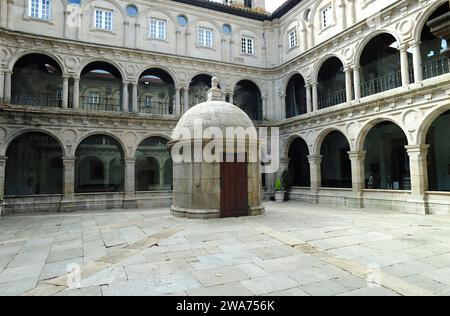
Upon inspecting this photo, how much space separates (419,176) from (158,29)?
17747 mm

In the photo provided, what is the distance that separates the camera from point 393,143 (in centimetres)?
1784

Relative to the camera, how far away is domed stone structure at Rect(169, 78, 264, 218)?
34.5 ft

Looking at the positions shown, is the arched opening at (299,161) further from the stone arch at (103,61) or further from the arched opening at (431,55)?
the stone arch at (103,61)

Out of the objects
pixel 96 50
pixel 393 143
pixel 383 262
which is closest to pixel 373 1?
pixel 393 143

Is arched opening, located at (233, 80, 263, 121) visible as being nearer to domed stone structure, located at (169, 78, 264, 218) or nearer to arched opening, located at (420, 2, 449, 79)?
arched opening, located at (420, 2, 449, 79)

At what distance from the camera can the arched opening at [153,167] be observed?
2446 cm

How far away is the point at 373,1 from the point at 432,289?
50.4 ft

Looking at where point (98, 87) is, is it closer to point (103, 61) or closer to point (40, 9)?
point (103, 61)

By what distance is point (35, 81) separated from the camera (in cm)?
1972

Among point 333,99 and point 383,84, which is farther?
point 333,99

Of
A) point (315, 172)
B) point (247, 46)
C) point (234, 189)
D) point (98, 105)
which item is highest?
point (247, 46)

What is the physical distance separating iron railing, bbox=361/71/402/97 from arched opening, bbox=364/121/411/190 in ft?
7.05

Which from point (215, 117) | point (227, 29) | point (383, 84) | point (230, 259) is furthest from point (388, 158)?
point (230, 259)

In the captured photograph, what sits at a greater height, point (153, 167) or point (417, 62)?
point (417, 62)
